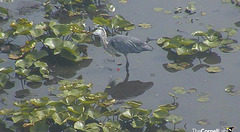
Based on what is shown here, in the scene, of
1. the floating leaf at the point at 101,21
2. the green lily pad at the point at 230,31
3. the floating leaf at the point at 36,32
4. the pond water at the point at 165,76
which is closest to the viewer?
the pond water at the point at 165,76

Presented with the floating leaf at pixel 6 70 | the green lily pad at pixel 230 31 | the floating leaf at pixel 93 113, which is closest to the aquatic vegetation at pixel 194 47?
the green lily pad at pixel 230 31

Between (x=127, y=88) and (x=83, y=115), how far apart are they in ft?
4.61

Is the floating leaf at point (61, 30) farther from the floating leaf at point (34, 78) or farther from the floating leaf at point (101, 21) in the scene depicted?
the floating leaf at point (34, 78)

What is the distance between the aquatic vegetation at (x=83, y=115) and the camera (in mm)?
7035

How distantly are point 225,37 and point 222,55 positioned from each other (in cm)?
64

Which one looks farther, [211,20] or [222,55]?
[211,20]

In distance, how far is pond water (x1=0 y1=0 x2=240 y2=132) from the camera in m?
7.71

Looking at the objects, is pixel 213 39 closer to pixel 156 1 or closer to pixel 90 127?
pixel 156 1

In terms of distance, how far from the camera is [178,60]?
9008 millimetres

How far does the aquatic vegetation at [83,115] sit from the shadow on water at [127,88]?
640 mm

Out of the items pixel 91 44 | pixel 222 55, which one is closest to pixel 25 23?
pixel 91 44

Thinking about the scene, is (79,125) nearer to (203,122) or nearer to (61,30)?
(203,122)

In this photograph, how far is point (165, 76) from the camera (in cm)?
864

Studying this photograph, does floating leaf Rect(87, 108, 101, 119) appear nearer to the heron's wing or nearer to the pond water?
the pond water
